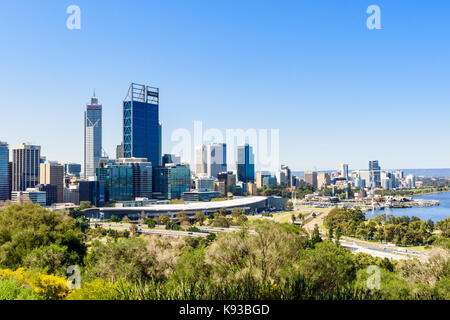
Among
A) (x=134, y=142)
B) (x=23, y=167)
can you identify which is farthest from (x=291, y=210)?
(x=23, y=167)

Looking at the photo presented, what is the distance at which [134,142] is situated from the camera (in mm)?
60500

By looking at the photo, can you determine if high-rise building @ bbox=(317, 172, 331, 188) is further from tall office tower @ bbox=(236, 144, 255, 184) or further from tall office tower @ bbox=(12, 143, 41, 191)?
tall office tower @ bbox=(12, 143, 41, 191)

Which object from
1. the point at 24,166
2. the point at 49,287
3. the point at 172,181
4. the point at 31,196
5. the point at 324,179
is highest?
the point at 24,166

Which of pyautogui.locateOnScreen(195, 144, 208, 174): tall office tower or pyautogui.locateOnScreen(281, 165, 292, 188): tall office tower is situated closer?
pyautogui.locateOnScreen(281, 165, 292, 188): tall office tower

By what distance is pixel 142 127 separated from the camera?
61906 mm

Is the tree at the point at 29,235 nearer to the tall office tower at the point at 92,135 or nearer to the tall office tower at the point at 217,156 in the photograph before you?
the tall office tower at the point at 217,156

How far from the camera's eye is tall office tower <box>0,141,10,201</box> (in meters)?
49.9

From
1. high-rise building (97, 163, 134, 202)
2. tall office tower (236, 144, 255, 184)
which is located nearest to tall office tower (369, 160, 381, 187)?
tall office tower (236, 144, 255, 184)

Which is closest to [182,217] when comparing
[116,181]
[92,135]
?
[116,181]

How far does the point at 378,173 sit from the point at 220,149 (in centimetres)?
4252

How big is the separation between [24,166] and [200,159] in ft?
179

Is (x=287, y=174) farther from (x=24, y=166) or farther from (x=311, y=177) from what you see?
(x=24, y=166)

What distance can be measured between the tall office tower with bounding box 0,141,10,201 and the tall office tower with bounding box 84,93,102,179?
56811mm
